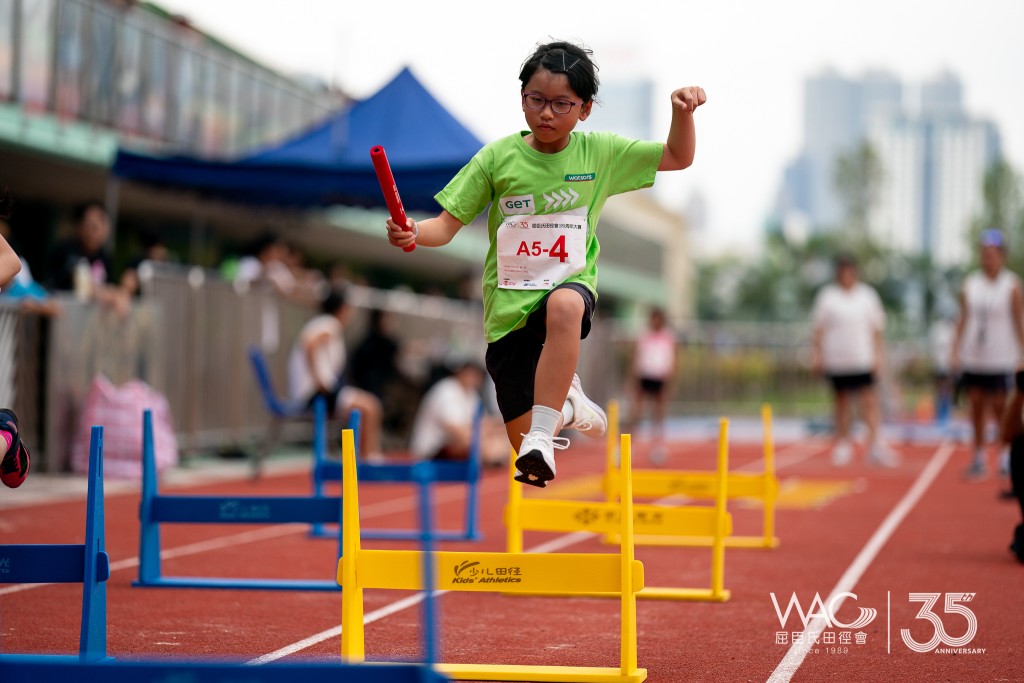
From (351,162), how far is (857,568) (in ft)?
24.8

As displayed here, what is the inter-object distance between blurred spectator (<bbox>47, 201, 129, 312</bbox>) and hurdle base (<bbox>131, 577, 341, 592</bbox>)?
5.06 metres

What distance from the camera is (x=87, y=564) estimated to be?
4.48 m

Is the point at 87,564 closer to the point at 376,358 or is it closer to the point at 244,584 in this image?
the point at 244,584

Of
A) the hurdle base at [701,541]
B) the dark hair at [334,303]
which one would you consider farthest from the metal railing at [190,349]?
the hurdle base at [701,541]

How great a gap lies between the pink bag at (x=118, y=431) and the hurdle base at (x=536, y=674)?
698 cm

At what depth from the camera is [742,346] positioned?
86.6ft

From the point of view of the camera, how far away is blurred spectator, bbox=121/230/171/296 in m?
11.7

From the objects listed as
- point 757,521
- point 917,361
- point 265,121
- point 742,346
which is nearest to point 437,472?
point 757,521

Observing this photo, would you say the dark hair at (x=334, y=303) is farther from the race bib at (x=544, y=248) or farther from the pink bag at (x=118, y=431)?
the race bib at (x=544, y=248)

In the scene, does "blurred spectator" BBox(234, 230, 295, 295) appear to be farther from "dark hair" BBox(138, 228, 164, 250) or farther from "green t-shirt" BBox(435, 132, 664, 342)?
"green t-shirt" BBox(435, 132, 664, 342)

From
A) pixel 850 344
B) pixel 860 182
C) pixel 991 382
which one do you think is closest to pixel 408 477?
pixel 991 382

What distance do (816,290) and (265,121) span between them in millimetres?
64378

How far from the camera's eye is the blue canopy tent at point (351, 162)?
12688mm

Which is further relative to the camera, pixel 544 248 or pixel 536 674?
pixel 544 248
